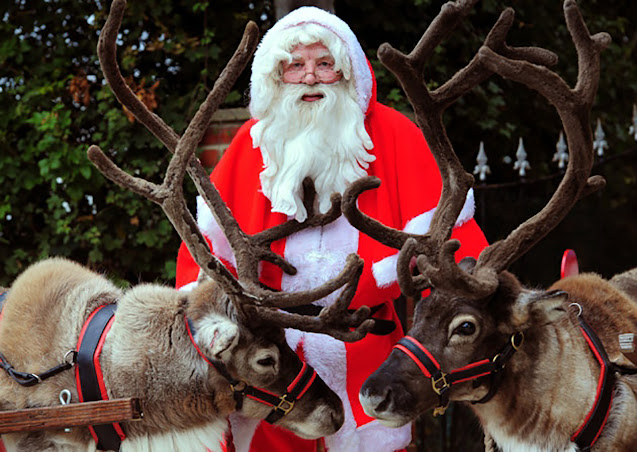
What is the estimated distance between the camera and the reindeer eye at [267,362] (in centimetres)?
321

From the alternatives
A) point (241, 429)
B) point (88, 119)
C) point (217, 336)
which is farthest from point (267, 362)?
point (88, 119)

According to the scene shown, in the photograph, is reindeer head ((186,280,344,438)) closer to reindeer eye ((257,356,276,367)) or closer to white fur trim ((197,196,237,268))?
reindeer eye ((257,356,276,367))

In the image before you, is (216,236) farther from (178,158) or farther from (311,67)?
(311,67)

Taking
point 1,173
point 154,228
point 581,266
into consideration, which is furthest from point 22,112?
point 581,266

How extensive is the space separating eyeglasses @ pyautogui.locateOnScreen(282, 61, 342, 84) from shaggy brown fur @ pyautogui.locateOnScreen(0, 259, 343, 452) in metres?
1.04

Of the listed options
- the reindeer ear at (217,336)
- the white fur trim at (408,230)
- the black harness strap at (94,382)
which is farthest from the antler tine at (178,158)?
the white fur trim at (408,230)

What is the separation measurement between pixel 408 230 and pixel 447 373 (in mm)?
675

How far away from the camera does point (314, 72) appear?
3738 mm

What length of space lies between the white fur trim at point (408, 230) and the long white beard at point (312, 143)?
0.33m

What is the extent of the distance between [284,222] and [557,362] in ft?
4.11

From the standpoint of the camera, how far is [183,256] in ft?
12.0

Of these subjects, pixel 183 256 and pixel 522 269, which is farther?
pixel 522 269

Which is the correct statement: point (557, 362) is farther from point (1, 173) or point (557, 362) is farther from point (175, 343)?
point (1, 173)

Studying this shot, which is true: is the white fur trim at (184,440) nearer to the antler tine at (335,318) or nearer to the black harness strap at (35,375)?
the black harness strap at (35,375)
